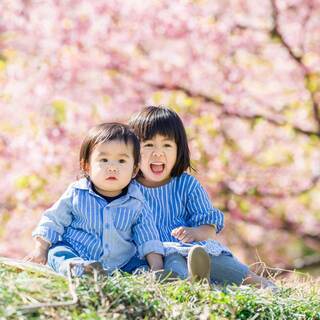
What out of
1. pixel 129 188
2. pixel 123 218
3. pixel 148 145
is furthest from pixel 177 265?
pixel 148 145

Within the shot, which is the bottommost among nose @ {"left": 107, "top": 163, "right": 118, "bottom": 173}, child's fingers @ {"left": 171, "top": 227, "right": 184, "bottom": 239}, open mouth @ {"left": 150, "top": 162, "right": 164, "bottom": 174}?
child's fingers @ {"left": 171, "top": 227, "right": 184, "bottom": 239}

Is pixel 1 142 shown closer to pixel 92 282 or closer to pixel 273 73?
pixel 273 73

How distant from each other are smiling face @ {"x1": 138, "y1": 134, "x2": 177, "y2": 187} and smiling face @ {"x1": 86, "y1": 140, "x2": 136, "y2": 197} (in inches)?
13.2

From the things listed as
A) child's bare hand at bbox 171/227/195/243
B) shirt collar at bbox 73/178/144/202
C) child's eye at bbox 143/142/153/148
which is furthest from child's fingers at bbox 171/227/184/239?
child's eye at bbox 143/142/153/148

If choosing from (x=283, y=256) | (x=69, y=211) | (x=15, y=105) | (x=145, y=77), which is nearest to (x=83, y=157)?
(x=69, y=211)

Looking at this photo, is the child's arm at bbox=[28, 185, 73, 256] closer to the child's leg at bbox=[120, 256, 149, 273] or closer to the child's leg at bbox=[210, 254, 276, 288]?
the child's leg at bbox=[120, 256, 149, 273]

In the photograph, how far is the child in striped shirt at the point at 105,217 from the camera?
4.12 meters

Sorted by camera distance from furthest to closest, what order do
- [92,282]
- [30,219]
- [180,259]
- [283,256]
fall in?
[283,256], [30,219], [180,259], [92,282]

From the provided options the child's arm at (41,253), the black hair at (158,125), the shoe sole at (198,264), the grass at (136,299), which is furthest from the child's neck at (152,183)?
the grass at (136,299)

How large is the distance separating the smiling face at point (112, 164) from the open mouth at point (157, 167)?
35cm

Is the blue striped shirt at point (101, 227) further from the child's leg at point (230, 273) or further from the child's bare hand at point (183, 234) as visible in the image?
the child's leg at point (230, 273)

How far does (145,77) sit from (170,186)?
485cm

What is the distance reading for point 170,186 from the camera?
4594 mm

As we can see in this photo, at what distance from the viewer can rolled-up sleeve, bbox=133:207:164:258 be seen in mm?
4121
